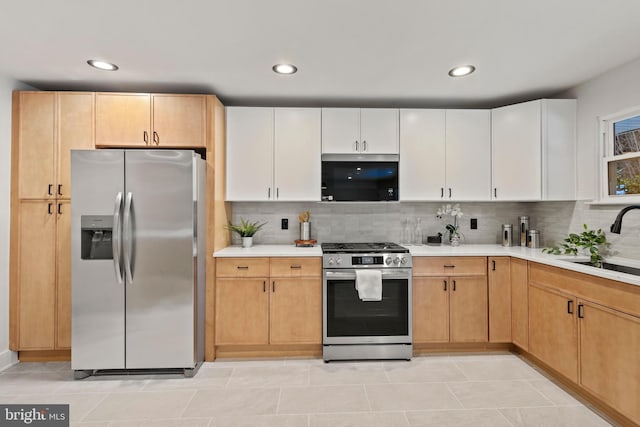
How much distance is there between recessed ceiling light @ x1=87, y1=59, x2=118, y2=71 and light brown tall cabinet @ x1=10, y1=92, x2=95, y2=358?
0.44m

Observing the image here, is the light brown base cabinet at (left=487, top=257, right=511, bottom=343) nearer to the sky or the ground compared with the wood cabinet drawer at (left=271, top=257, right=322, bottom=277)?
nearer to the ground

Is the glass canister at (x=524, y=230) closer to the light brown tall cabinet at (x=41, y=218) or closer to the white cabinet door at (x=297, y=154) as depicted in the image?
the white cabinet door at (x=297, y=154)

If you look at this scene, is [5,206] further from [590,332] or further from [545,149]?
[545,149]

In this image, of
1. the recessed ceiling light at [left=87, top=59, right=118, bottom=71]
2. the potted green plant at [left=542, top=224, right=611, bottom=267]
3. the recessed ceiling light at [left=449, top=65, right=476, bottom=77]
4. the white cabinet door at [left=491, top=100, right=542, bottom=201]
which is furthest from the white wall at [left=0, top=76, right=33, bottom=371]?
the potted green plant at [left=542, top=224, right=611, bottom=267]

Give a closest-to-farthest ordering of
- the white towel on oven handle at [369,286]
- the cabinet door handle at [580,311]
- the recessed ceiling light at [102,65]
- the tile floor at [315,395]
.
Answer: the tile floor at [315,395]
the cabinet door handle at [580,311]
the recessed ceiling light at [102,65]
the white towel on oven handle at [369,286]

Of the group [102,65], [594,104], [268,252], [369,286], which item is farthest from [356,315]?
[102,65]

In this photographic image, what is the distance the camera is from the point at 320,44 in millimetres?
2213

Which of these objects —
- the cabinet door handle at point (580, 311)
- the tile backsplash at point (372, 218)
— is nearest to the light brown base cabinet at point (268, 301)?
the tile backsplash at point (372, 218)

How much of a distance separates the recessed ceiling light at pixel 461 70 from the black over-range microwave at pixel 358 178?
929mm

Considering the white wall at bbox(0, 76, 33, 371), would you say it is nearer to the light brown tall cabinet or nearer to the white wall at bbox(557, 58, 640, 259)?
the light brown tall cabinet

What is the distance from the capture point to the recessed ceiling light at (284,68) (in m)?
2.55

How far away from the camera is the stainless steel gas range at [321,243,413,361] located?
9.54 feet

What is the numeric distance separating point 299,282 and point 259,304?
396mm

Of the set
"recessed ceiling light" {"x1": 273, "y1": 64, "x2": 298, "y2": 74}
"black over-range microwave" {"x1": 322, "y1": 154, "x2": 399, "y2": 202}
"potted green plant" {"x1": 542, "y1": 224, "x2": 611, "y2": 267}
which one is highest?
"recessed ceiling light" {"x1": 273, "y1": 64, "x2": 298, "y2": 74}
